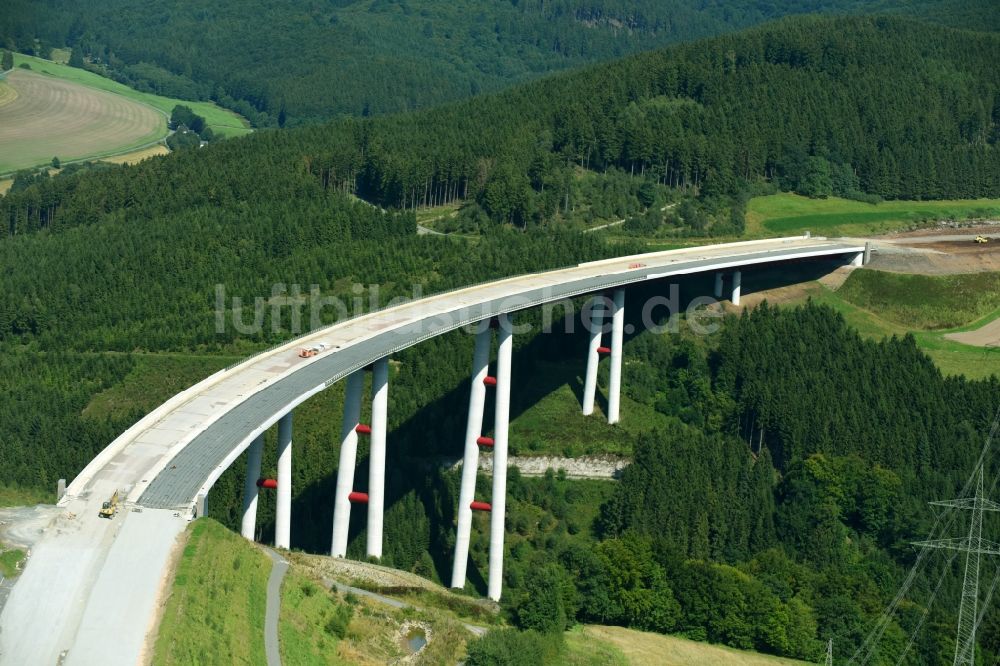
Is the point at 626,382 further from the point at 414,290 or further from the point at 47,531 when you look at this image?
the point at 47,531

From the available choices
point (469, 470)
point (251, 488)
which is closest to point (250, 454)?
point (251, 488)

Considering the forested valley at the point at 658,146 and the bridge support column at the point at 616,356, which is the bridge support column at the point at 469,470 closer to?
the bridge support column at the point at 616,356

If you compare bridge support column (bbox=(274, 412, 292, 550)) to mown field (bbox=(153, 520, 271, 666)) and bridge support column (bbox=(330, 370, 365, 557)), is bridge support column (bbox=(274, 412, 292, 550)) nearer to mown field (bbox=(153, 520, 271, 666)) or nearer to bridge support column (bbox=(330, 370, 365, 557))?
bridge support column (bbox=(330, 370, 365, 557))

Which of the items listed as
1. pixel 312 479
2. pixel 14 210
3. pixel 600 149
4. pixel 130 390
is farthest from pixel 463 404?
pixel 14 210

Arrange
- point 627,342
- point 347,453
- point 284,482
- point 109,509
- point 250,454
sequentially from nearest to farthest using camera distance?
point 109,509
point 250,454
point 284,482
point 347,453
point 627,342

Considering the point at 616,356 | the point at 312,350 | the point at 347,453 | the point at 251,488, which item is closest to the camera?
the point at 251,488

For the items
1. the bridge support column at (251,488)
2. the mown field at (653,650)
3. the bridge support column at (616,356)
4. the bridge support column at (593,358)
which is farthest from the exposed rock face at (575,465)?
the mown field at (653,650)

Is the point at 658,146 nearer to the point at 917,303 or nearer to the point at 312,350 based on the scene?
the point at 917,303

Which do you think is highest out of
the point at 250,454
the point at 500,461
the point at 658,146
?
the point at 658,146
